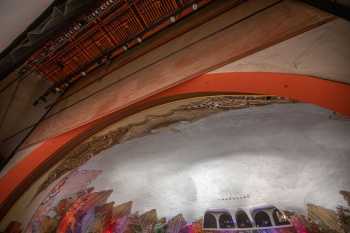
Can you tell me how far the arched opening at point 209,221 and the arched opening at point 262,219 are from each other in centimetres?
110

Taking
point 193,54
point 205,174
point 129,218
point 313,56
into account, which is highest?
point 205,174

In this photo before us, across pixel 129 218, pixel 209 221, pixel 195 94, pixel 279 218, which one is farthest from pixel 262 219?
pixel 195 94

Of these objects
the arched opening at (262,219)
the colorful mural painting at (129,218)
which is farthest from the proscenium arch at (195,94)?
the arched opening at (262,219)

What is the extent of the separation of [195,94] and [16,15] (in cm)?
283

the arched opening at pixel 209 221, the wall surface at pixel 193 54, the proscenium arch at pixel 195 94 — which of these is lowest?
the proscenium arch at pixel 195 94

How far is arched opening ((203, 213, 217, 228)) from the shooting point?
7590 millimetres

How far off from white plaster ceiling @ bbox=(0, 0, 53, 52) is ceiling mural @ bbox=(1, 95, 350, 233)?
1.94m

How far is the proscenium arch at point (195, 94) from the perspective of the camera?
2406 millimetres

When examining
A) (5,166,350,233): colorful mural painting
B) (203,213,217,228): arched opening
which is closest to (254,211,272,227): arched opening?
(5,166,350,233): colorful mural painting

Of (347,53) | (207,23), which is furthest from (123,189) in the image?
(347,53)

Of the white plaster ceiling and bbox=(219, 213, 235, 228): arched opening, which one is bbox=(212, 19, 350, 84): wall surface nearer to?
the white plaster ceiling

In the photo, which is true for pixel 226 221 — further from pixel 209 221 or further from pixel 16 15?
pixel 16 15

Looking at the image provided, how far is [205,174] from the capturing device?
6793 millimetres

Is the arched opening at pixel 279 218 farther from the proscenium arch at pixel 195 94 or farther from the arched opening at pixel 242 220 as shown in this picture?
the proscenium arch at pixel 195 94
